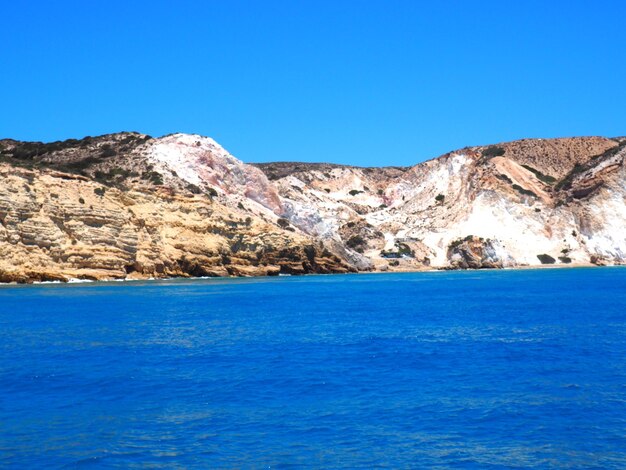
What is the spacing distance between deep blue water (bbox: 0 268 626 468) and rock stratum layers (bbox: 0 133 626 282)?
29.4 metres

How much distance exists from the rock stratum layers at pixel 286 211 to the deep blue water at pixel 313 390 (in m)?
29.4

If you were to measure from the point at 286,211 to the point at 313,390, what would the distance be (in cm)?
8148

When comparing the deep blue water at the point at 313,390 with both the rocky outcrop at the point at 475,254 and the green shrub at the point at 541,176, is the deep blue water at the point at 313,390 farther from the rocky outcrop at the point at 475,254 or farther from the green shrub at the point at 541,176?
the green shrub at the point at 541,176

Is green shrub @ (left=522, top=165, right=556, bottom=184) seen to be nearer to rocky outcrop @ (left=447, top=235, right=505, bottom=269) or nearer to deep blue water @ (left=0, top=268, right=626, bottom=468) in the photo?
rocky outcrop @ (left=447, top=235, right=505, bottom=269)

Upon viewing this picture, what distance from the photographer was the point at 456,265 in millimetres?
97062

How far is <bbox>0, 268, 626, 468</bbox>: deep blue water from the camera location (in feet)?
40.9

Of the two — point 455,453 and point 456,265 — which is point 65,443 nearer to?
point 455,453

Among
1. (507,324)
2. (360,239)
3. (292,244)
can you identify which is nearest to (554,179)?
(360,239)

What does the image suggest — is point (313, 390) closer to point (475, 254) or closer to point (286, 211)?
point (286, 211)

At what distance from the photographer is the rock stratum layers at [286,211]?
206 ft

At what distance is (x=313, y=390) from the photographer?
677 inches

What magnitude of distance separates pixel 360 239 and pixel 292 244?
21819 mm

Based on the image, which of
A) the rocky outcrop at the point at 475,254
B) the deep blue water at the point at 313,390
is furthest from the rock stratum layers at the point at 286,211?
the deep blue water at the point at 313,390

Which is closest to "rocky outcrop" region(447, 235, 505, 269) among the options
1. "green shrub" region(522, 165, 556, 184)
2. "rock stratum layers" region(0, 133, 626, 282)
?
"rock stratum layers" region(0, 133, 626, 282)
